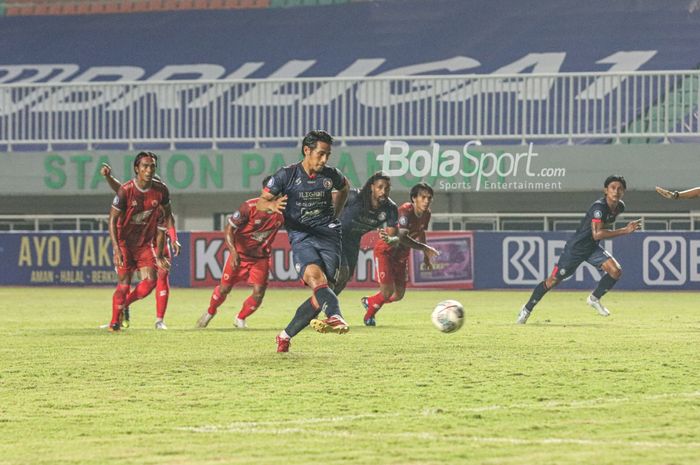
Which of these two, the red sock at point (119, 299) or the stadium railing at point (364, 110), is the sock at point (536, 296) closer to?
the red sock at point (119, 299)

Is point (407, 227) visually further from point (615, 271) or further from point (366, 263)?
point (366, 263)

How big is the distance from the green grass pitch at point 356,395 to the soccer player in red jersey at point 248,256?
43 cm

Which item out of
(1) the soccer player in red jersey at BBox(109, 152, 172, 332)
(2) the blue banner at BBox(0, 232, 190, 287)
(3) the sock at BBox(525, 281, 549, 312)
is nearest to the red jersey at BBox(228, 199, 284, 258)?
(1) the soccer player in red jersey at BBox(109, 152, 172, 332)

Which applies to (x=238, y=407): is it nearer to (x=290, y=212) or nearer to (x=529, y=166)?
(x=290, y=212)

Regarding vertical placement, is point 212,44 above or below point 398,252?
above

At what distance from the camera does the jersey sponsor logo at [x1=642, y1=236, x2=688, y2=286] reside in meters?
28.4

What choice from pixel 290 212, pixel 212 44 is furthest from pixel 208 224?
pixel 290 212

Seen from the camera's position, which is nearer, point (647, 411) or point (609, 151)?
point (647, 411)

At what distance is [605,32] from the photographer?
34.3m

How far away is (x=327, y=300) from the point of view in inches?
457

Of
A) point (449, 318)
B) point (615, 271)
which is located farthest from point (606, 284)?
point (449, 318)

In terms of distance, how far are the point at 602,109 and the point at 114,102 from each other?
11328 millimetres

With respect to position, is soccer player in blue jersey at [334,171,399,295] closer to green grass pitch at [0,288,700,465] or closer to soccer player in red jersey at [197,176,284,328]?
soccer player in red jersey at [197,176,284,328]

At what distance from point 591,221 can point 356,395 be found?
9754 mm
